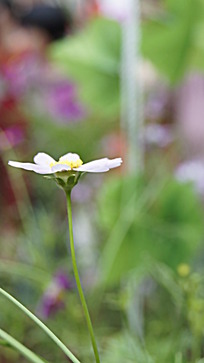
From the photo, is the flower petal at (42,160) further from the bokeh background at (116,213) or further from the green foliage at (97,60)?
the green foliage at (97,60)

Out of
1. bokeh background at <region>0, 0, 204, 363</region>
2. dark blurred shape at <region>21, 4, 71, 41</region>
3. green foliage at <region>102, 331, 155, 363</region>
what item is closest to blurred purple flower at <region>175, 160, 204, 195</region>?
bokeh background at <region>0, 0, 204, 363</region>

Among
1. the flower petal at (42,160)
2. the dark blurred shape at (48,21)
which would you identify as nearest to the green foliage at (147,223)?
the flower petal at (42,160)

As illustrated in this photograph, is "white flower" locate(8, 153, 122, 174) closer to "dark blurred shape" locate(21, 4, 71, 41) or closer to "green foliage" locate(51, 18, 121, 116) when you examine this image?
"green foliage" locate(51, 18, 121, 116)

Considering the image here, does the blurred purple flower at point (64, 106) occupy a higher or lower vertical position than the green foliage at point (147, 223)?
higher

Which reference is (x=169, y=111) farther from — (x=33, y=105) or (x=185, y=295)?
(x=185, y=295)

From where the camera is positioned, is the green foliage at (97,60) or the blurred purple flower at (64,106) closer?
the green foliage at (97,60)

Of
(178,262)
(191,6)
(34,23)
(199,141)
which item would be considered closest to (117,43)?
(191,6)
